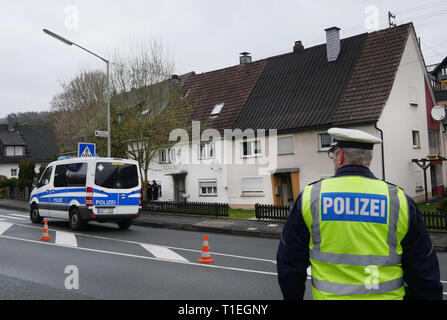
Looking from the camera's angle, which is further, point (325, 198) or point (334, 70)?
point (334, 70)

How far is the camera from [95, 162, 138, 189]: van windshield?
16031mm

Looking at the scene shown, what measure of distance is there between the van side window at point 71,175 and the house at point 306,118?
11.5 meters

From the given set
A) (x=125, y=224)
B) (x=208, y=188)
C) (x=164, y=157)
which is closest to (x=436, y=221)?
(x=125, y=224)

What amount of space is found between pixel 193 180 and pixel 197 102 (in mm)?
6064

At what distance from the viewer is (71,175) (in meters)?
16.7

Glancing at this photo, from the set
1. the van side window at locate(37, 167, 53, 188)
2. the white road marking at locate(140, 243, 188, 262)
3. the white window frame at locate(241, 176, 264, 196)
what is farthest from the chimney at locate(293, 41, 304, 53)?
the white road marking at locate(140, 243, 188, 262)

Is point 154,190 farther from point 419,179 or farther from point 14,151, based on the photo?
point 14,151

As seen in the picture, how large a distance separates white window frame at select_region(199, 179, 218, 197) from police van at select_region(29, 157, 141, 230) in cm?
1291

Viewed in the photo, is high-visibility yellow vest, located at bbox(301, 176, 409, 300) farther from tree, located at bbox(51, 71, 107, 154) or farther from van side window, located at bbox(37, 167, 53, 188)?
tree, located at bbox(51, 71, 107, 154)

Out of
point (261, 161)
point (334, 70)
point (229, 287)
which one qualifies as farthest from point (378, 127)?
point (229, 287)
